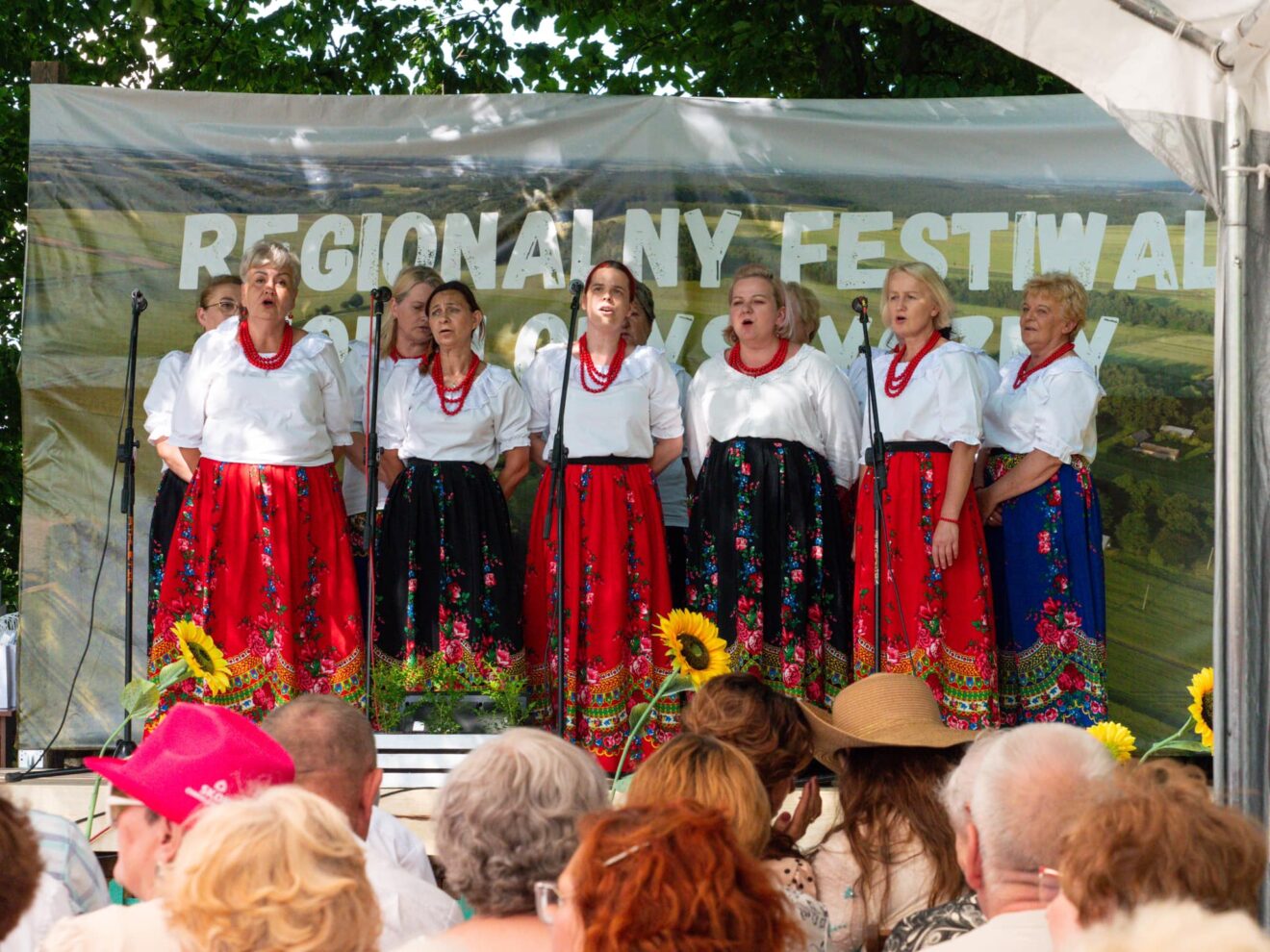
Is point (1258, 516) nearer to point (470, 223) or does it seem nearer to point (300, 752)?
point (300, 752)

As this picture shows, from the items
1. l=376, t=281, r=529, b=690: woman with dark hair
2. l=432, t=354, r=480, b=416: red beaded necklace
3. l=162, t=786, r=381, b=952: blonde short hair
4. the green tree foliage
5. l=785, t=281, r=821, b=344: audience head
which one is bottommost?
l=162, t=786, r=381, b=952: blonde short hair

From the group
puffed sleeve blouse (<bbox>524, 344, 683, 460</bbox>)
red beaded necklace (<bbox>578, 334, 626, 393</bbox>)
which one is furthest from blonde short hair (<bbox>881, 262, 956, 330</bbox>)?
red beaded necklace (<bbox>578, 334, 626, 393</bbox>)

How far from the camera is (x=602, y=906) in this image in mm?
1823

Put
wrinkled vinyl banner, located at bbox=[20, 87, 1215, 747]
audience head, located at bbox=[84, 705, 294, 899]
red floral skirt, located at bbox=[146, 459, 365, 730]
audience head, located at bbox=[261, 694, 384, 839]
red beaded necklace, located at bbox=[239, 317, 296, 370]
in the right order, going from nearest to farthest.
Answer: audience head, located at bbox=[84, 705, 294, 899]
audience head, located at bbox=[261, 694, 384, 839]
red floral skirt, located at bbox=[146, 459, 365, 730]
red beaded necklace, located at bbox=[239, 317, 296, 370]
wrinkled vinyl banner, located at bbox=[20, 87, 1215, 747]

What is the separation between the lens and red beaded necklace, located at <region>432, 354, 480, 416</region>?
19.5ft

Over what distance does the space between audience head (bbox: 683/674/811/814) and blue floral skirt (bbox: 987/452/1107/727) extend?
9.49ft

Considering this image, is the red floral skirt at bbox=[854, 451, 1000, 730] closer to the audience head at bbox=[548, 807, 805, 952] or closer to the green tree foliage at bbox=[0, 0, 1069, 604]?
the green tree foliage at bbox=[0, 0, 1069, 604]

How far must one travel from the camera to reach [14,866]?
6.57 ft

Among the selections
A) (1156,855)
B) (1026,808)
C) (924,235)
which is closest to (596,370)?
(924,235)

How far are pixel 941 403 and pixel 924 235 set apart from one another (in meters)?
1.33

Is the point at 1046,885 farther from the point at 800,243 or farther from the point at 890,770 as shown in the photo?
the point at 800,243

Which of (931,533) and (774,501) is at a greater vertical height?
(774,501)

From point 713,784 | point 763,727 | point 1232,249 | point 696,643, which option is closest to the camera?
point 713,784

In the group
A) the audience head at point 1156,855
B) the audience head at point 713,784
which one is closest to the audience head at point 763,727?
the audience head at point 713,784
